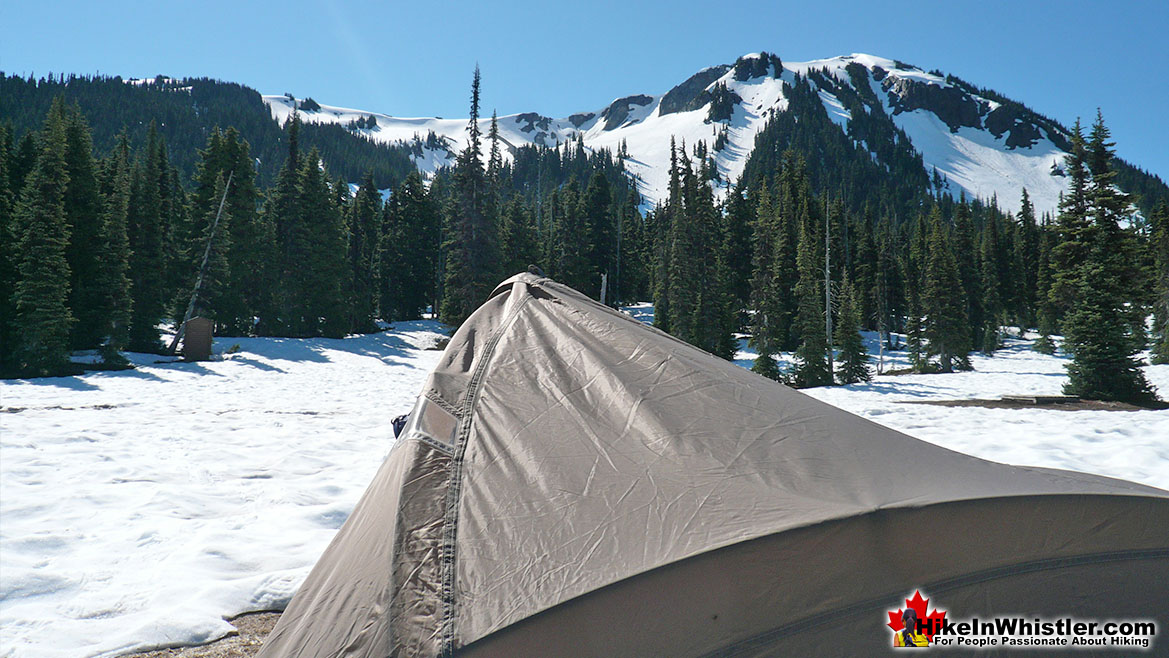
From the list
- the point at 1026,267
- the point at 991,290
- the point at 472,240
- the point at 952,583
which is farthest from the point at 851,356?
the point at 1026,267

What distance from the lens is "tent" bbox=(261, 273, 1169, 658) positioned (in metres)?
2.00

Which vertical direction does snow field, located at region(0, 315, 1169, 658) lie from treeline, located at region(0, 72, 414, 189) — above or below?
below

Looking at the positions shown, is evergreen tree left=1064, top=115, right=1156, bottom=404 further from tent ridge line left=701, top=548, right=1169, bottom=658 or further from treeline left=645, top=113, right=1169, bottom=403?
tent ridge line left=701, top=548, right=1169, bottom=658

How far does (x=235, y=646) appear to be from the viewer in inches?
128

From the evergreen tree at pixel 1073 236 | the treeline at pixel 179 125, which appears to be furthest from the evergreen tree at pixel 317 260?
the treeline at pixel 179 125

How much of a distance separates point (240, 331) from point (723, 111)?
16648 centimetres

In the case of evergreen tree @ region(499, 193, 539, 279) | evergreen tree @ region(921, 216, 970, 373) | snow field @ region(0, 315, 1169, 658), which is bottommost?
snow field @ region(0, 315, 1169, 658)

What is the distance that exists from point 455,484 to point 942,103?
699ft

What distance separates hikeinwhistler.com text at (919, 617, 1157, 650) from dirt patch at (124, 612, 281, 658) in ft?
10.4

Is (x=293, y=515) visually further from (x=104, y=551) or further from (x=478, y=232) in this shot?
(x=478, y=232)

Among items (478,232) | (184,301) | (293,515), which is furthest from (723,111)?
(293,515)

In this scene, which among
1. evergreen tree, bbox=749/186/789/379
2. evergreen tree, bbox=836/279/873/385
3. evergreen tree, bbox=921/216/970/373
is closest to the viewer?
evergreen tree, bbox=836/279/873/385

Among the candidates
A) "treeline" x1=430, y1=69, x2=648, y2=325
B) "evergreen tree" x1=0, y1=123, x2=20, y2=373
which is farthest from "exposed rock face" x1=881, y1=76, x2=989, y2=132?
"evergreen tree" x1=0, y1=123, x2=20, y2=373

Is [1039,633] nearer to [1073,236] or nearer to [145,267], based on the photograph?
[1073,236]
